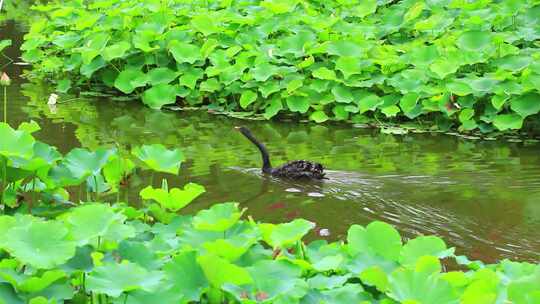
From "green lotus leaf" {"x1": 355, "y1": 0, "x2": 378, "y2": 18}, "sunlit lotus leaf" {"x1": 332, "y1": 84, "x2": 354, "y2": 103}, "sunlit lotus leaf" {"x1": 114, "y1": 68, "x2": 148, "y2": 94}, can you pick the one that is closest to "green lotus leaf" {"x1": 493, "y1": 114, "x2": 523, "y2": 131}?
"sunlit lotus leaf" {"x1": 332, "y1": 84, "x2": 354, "y2": 103}

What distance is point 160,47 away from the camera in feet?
29.1

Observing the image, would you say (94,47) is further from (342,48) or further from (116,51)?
(342,48)

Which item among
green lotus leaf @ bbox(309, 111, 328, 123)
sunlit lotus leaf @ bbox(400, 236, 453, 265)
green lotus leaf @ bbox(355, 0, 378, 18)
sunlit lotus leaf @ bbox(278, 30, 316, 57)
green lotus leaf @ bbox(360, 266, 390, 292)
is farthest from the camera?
green lotus leaf @ bbox(355, 0, 378, 18)

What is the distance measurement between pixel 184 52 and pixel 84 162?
520 centimetres

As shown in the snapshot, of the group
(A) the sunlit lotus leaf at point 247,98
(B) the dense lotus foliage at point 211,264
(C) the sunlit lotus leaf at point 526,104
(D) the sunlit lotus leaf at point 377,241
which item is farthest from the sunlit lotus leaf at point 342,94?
(D) the sunlit lotus leaf at point 377,241

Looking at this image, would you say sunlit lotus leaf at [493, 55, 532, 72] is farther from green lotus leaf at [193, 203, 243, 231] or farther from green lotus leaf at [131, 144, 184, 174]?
green lotus leaf at [193, 203, 243, 231]

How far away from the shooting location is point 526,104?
7480 millimetres

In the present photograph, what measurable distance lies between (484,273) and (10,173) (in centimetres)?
165

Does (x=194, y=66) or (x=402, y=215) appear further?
(x=194, y=66)

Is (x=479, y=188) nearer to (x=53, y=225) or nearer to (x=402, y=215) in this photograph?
(x=402, y=215)

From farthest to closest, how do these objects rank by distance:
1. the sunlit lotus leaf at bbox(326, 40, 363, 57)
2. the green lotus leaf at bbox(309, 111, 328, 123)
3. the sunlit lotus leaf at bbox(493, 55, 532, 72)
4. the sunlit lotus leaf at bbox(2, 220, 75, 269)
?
the sunlit lotus leaf at bbox(326, 40, 363, 57)
the green lotus leaf at bbox(309, 111, 328, 123)
the sunlit lotus leaf at bbox(493, 55, 532, 72)
the sunlit lotus leaf at bbox(2, 220, 75, 269)

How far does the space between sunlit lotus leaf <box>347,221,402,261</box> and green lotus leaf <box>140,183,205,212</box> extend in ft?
1.69

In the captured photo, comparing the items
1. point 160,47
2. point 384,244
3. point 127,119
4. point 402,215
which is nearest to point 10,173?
point 384,244

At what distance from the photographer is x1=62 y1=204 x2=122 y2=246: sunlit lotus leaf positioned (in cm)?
279
